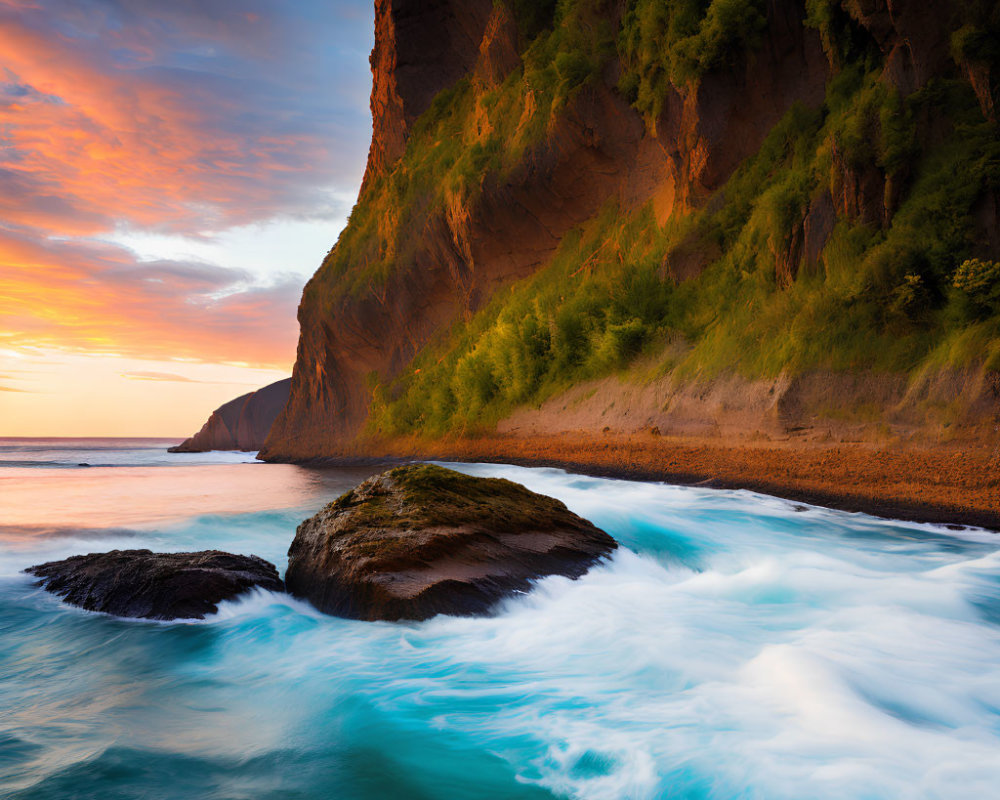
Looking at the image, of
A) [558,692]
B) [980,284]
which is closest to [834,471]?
[980,284]

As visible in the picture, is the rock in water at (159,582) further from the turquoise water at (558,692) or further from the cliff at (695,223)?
the cliff at (695,223)

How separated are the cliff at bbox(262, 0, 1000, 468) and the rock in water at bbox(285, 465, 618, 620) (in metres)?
6.25

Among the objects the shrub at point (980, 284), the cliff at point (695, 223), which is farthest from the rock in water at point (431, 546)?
the shrub at point (980, 284)

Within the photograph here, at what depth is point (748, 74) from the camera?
48.8ft

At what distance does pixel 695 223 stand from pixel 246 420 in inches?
1872

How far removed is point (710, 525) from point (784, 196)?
7.92 m

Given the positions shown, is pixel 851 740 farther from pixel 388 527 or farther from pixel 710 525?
pixel 710 525

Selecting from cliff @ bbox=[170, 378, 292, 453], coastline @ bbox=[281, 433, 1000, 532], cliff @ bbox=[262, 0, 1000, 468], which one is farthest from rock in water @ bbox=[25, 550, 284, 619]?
cliff @ bbox=[170, 378, 292, 453]

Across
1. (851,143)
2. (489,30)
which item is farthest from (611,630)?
(489,30)

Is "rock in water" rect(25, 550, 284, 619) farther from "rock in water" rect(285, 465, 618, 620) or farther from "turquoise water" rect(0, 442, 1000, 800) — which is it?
"rock in water" rect(285, 465, 618, 620)

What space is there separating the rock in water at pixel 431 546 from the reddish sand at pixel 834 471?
4.69 m

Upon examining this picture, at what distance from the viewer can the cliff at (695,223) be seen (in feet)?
33.6

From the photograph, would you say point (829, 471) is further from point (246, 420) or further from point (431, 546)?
point (246, 420)

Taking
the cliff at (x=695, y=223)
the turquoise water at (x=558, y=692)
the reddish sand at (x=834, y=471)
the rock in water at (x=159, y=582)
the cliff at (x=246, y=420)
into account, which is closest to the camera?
the turquoise water at (x=558, y=692)
